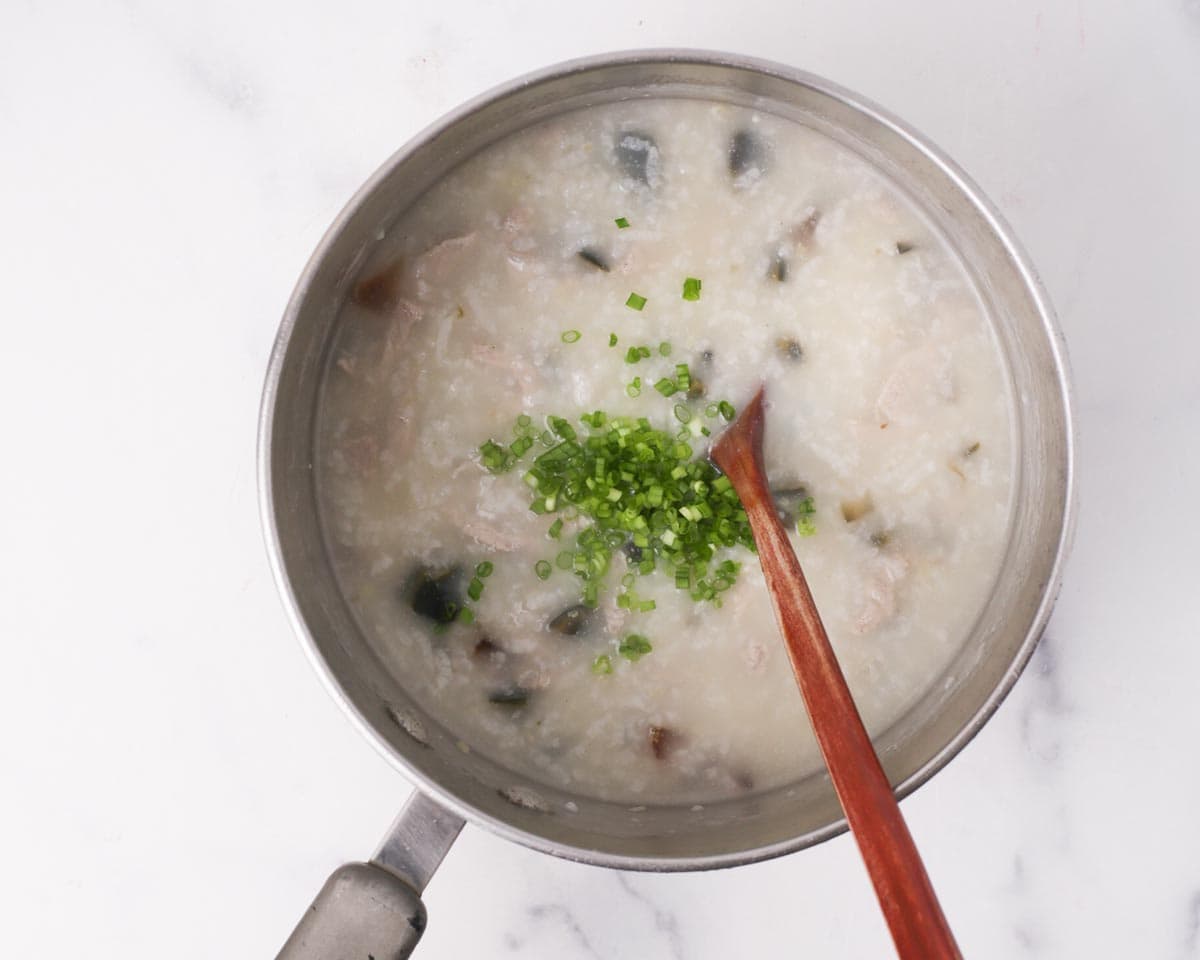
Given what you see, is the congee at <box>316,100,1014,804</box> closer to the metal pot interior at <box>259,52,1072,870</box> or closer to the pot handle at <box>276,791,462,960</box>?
the metal pot interior at <box>259,52,1072,870</box>

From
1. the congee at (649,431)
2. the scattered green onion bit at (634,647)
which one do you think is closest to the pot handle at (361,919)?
the congee at (649,431)

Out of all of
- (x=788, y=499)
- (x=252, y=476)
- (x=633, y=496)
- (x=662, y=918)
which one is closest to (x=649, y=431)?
(x=633, y=496)

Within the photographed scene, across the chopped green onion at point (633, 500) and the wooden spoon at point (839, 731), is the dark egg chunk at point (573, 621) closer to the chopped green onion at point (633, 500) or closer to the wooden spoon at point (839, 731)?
the chopped green onion at point (633, 500)

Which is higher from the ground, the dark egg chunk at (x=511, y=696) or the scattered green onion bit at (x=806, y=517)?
the scattered green onion bit at (x=806, y=517)

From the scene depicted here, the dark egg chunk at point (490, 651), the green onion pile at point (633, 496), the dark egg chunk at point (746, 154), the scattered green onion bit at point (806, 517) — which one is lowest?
the dark egg chunk at point (490, 651)

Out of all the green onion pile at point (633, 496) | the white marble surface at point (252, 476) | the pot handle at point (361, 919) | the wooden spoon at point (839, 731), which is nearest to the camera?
the wooden spoon at point (839, 731)

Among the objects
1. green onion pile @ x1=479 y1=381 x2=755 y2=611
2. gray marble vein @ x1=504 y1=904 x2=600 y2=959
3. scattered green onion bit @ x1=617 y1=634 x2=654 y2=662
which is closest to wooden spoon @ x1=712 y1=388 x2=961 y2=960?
green onion pile @ x1=479 y1=381 x2=755 y2=611

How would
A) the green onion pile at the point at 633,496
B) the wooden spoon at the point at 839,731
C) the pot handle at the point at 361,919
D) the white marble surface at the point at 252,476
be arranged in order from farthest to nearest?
the white marble surface at the point at 252,476 → the green onion pile at the point at 633,496 → the pot handle at the point at 361,919 → the wooden spoon at the point at 839,731

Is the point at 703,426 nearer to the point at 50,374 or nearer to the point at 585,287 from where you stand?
the point at 585,287
